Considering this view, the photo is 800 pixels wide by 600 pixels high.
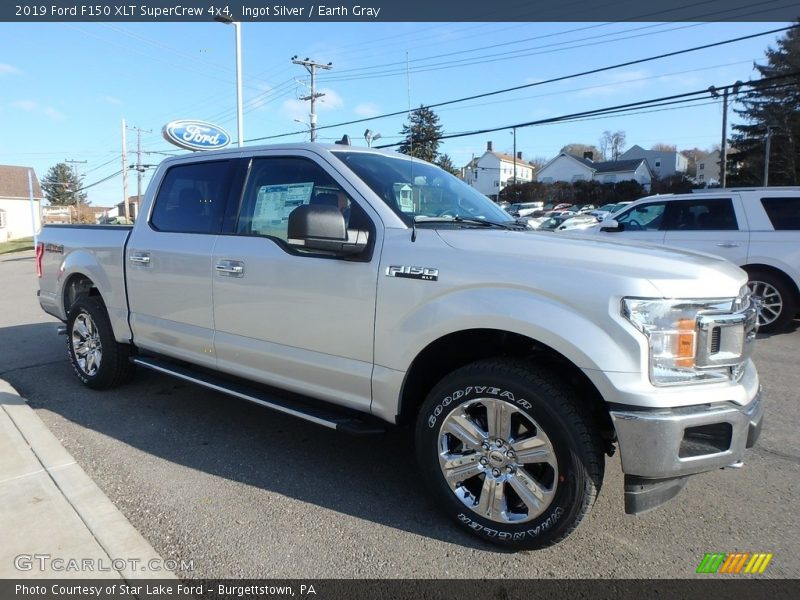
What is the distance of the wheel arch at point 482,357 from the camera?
2.72 meters

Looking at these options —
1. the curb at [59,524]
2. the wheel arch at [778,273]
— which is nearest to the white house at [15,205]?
the curb at [59,524]

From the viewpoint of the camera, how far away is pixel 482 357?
123 inches

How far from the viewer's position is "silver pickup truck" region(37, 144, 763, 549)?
242cm

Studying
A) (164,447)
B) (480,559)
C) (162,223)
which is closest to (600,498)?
(480,559)

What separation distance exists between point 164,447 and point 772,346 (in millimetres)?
6996

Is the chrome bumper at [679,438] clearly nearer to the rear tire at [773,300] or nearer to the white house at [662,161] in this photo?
the rear tire at [773,300]

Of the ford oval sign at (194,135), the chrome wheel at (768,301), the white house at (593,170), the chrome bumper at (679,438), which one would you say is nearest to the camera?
the chrome bumper at (679,438)

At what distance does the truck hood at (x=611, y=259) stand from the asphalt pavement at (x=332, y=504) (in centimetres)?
131

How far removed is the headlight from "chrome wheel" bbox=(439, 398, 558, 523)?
60 cm

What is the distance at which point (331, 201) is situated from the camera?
11.4 ft

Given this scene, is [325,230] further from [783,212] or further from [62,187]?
[62,187]

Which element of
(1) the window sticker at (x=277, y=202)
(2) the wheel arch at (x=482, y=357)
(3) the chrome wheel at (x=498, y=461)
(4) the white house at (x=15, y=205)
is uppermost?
(4) the white house at (x=15, y=205)

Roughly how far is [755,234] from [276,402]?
718 cm

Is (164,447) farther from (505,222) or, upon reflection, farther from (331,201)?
(505,222)
